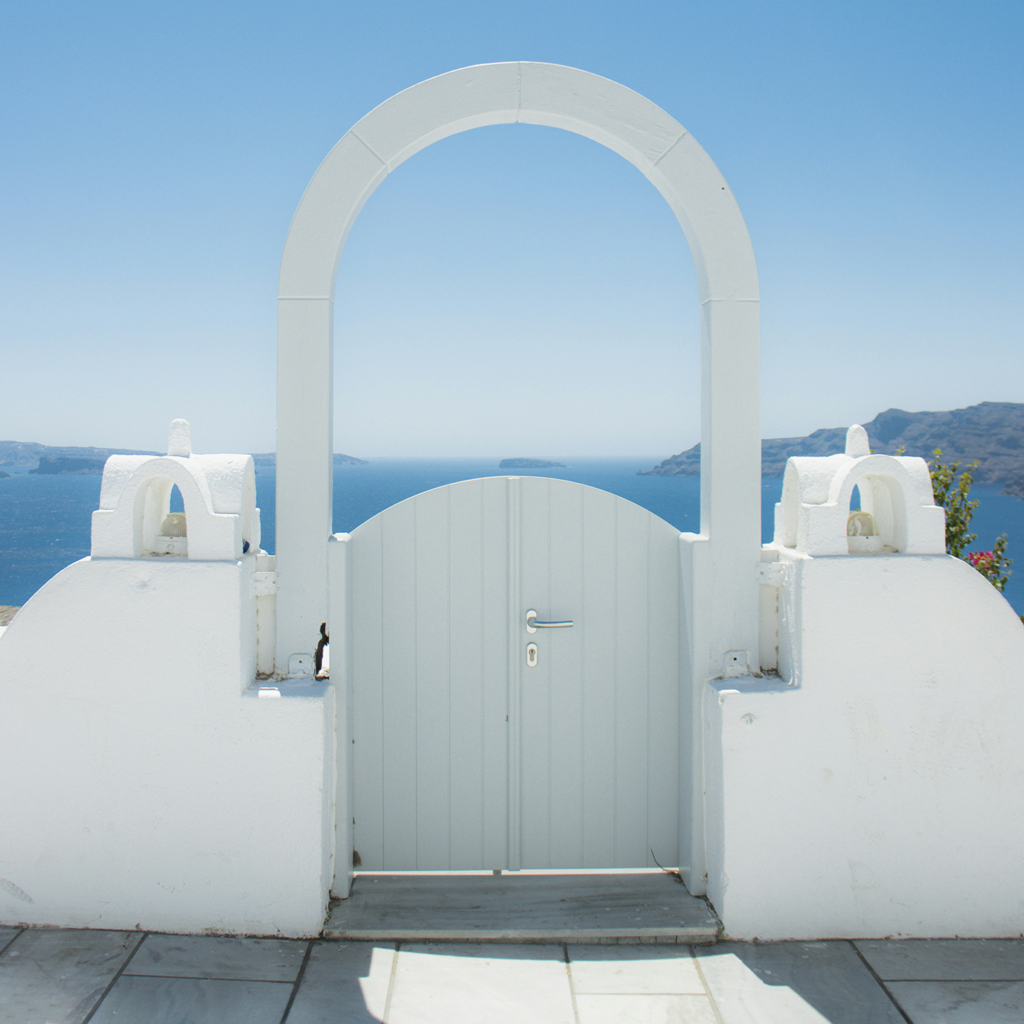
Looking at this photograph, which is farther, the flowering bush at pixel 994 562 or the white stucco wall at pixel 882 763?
the flowering bush at pixel 994 562

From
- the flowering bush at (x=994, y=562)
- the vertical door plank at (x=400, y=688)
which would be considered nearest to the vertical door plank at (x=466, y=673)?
the vertical door plank at (x=400, y=688)

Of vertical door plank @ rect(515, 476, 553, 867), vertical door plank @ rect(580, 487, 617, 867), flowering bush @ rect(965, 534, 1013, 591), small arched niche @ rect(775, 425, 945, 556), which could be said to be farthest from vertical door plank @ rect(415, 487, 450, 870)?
flowering bush @ rect(965, 534, 1013, 591)

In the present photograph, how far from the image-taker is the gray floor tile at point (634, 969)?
103 inches

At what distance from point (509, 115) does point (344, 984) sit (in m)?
3.74

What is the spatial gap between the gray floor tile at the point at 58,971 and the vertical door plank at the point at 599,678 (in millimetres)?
2057

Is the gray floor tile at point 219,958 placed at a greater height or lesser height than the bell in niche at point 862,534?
lesser

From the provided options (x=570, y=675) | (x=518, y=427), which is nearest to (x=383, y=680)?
(x=570, y=675)

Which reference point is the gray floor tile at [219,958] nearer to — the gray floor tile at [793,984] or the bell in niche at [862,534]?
the gray floor tile at [793,984]

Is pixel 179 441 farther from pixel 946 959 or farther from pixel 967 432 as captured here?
pixel 967 432

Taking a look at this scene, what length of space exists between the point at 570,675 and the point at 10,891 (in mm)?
2621

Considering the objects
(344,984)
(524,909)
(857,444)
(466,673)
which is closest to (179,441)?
(466,673)

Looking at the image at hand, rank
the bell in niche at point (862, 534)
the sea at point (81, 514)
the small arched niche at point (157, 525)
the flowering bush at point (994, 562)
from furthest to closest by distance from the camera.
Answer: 1. the sea at point (81, 514)
2. the flowering bush at point (994, 562)
3. the bell in niche at point (862, 534)
4. the small arched niche at point (157, 525)

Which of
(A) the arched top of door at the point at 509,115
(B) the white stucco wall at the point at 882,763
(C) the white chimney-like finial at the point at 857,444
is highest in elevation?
(A) the arched top of door at the point at 509,115

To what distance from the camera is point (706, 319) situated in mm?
3195
